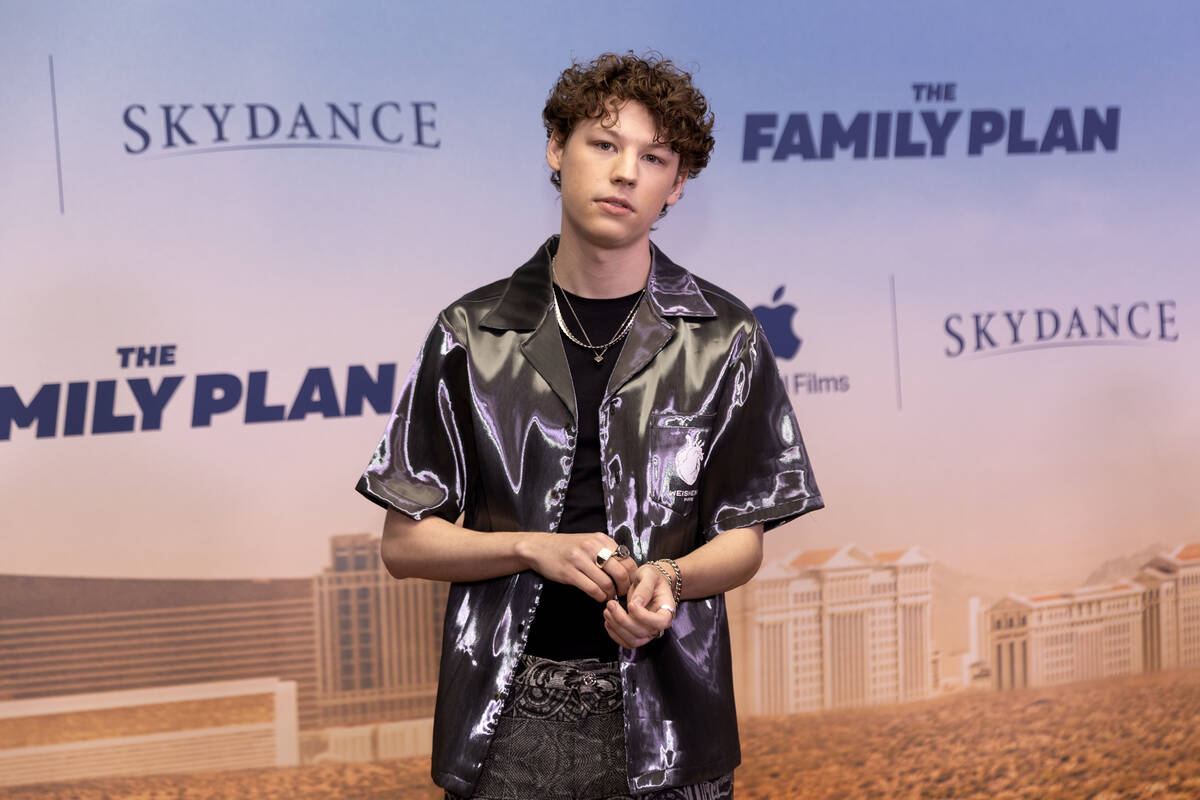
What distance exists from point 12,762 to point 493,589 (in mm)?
1463

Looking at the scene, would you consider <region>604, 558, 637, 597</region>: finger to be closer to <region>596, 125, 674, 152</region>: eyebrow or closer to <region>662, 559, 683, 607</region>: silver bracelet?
<region>662, 559, 683, 607</region>: silver bracelet

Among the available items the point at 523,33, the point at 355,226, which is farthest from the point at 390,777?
the point at 523,33

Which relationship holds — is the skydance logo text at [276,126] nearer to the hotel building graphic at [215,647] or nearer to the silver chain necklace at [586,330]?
the hotel building graphic at [215,647]

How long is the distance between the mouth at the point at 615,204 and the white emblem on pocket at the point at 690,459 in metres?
0.31

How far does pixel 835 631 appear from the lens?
280 cm

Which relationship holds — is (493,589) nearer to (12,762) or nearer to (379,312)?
(379,312)

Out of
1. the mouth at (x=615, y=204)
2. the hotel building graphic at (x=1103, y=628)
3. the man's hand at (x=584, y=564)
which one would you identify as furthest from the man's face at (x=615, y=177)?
the hotel building graphic at (x=1103, y=628)

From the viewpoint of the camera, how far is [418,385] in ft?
5.41

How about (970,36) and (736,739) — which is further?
(970,36)

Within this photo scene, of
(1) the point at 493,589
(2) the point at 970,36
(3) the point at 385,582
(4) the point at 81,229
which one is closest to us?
(1) the point at 493,589

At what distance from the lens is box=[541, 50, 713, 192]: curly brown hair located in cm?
162

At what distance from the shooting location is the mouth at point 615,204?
5.24 ft

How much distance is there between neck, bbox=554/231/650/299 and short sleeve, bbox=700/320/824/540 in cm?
17

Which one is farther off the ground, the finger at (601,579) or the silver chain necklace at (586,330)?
the silver chain necklace at (586,330)
